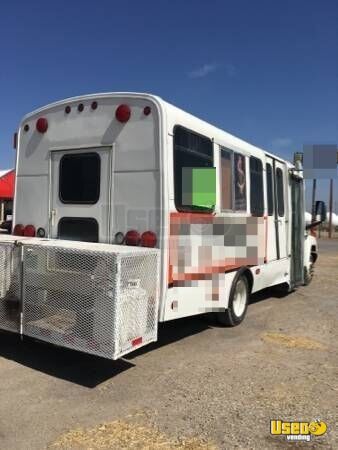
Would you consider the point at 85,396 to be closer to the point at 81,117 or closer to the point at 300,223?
the point at 81,117

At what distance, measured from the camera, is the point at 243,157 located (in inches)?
290

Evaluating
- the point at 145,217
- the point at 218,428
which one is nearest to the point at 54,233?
the point at 145,217

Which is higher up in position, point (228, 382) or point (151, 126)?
point (151, 126)

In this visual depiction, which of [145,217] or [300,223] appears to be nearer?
[145,217]

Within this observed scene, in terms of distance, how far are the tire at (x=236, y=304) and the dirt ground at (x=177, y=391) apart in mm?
144

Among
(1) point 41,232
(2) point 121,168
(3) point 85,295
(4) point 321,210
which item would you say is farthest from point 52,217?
(4) point 321,210

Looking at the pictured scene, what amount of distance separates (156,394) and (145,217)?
6.14 ft

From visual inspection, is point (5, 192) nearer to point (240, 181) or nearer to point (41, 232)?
point (41, 232)

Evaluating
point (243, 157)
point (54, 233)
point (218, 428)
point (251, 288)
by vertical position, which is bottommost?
point (218, 428)

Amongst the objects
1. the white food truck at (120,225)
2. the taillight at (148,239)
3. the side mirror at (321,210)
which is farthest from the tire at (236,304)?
the side mirror at (321,210)

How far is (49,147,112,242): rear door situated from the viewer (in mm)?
5859

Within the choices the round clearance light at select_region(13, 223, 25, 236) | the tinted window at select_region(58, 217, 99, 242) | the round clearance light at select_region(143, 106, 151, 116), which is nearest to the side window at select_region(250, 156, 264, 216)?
the round clearance light at select_region(143, 106, 151, 116)

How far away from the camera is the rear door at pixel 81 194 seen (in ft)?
19.2

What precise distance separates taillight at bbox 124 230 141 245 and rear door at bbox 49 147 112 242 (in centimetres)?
31
